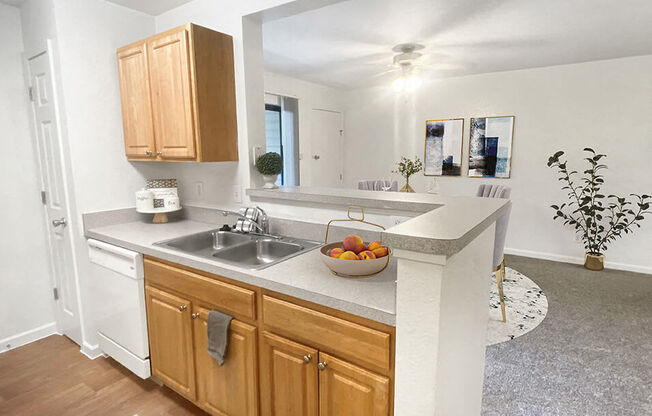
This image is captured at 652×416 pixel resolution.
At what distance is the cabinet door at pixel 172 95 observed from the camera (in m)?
1.99

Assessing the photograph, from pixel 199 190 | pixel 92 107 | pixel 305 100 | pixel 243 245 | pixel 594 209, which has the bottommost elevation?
pixel 594 209

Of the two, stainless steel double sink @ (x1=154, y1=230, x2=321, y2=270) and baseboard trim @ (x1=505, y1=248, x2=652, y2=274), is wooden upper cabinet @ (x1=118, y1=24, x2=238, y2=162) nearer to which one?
stainless steel double sink @ (x1=154, y1=230, x2=321, y2=270)

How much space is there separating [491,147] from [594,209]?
4.43 feet

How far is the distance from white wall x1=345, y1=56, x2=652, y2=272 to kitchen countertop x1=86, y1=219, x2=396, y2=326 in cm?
379

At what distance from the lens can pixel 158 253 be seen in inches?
71.5

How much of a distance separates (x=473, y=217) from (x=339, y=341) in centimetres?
62

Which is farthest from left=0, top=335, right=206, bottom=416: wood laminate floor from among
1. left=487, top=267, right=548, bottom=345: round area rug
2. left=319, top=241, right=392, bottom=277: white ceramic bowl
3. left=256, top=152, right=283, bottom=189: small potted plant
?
left=487, top=267, right=548, bottom=345: round area rug

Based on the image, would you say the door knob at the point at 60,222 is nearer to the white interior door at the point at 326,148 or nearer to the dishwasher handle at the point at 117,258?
the dishwasher handle at the point at 117,258

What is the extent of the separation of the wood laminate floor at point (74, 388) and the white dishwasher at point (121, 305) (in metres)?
0.13

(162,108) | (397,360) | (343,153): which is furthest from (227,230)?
(343,153)

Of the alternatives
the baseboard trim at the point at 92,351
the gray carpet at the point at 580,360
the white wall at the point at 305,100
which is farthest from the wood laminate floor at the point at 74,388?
the white wall at the point at 305,100

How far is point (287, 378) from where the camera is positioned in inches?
53.8

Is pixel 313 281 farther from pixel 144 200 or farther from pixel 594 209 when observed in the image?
pixel 594 209

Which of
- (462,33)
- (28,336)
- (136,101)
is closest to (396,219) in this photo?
(136,101)
